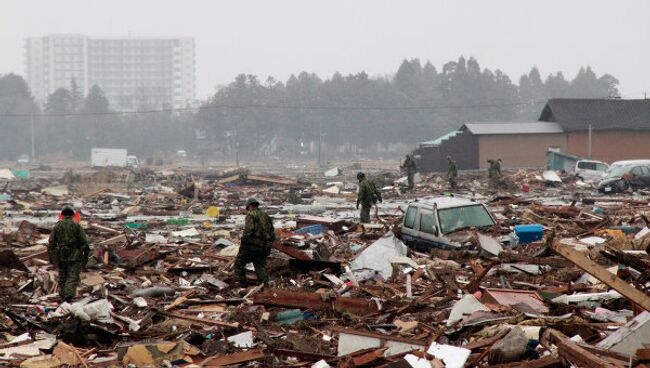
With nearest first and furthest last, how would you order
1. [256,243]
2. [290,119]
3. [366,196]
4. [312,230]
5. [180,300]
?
[180,300], [256,243], [312,230], [366,196], [290,119]

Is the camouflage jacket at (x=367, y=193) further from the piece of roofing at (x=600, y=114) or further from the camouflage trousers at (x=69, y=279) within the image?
the piece of roofing at (x=600, y=114)

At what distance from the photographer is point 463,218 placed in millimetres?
15359

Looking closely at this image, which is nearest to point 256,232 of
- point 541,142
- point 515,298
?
point 515,298

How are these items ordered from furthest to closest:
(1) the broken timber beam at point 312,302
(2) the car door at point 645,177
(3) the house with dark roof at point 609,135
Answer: (3) the house with dark roof at point 609,135, (2) the car door at point 645,177, (1) the broken timber beam at point 312,302

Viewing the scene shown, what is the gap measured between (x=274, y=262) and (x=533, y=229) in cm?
488

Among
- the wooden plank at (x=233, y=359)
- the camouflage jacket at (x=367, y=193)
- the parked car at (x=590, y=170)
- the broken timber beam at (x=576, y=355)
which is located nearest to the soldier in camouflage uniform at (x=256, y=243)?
the wooden plank at (x=233, y=359)

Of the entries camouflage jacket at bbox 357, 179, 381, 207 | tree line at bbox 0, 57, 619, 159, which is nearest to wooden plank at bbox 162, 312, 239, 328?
camouflage jacket at bbox 357, 179, 381, 207

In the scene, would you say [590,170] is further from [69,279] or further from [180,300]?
[69,279]

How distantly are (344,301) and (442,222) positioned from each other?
4.97 m

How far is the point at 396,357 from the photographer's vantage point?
823 cm

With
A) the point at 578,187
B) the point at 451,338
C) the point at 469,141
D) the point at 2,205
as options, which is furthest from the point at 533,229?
the point at 469,141

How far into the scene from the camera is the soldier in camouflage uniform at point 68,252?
1196 cm

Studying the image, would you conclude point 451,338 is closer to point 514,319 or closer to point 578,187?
point 514,319

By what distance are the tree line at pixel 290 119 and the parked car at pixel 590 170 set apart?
61152 mm
